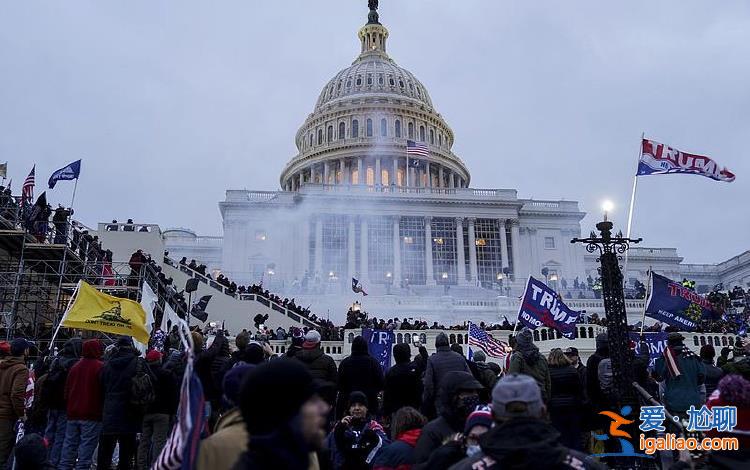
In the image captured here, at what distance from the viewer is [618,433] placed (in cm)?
900

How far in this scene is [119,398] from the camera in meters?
8.12

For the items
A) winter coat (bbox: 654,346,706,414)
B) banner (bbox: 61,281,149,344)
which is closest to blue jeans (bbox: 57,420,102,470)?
banner (bbox: 61,281,149,344)

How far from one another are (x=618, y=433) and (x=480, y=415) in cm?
556

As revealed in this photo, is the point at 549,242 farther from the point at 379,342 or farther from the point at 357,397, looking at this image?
the point at 357,397

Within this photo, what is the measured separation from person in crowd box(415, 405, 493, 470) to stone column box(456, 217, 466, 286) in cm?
5193

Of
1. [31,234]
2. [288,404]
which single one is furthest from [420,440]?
[31,234]

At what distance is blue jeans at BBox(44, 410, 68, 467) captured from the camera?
873cm

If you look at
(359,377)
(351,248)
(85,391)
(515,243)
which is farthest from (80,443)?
(515,243)

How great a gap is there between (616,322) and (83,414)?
823 cm

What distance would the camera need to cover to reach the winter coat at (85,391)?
27.2 ft

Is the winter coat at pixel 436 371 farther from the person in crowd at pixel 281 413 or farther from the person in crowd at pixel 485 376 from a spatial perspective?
the person in crowd at pixel 281 413

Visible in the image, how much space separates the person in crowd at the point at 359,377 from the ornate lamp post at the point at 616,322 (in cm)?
359

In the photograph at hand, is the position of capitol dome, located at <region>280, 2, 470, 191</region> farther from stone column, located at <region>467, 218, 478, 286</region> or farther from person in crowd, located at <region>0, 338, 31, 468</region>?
person in crowd, located at <region>0, 338, 31, 468</region>

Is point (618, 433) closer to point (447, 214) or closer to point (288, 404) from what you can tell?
point (288, 404)
